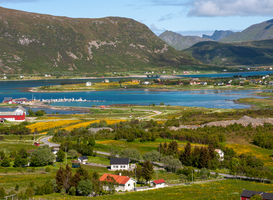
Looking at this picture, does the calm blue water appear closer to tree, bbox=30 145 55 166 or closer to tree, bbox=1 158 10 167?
tree, bbox=30 145 55 166

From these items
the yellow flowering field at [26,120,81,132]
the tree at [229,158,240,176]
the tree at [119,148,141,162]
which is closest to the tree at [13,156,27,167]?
the tree at [119,148,141,162]

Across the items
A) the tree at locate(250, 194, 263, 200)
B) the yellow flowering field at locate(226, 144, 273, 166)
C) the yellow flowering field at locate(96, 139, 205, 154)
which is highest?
A: the tree at locate(250, 194, 263, 200)

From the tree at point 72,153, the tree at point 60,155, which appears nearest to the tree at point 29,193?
the tree at point 60,155

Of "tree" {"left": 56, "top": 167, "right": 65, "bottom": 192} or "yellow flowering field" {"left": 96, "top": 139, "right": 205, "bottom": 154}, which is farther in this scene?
"yellow flowering field" {"left": 96, "top": 139, "right": 205, "bottom": 154}

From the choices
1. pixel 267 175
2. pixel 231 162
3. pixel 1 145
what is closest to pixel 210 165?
pixel 231 162

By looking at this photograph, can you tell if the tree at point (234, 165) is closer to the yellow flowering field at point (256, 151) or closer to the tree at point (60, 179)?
the yellow flowering field at point (256, 151)

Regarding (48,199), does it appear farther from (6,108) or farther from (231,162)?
(6,108)

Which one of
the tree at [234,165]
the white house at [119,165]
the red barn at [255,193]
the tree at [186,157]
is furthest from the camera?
the tree at [186,157]

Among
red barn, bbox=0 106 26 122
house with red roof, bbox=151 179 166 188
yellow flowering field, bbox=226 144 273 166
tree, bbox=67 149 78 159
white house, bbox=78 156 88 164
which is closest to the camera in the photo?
house with red roof, bbox=151 179 166 188
